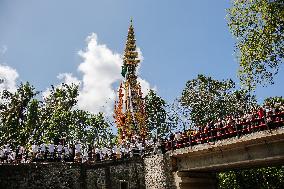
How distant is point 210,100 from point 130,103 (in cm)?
1586

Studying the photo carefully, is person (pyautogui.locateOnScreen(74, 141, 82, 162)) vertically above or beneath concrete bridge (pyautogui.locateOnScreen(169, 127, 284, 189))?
above

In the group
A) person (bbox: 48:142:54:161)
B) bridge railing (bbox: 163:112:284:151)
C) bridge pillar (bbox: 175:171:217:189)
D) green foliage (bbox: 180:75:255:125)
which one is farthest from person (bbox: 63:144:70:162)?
A: green foliage (bbox: 180:75:255:125)

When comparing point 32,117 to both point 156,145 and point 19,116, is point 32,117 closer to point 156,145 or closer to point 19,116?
point 19,116

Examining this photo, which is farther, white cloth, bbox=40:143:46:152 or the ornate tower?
the ornate tower

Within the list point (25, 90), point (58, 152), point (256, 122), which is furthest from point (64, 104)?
point (256, 122)

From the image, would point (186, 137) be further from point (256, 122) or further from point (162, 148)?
point (256, 122)

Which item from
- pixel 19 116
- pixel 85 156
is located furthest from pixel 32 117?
pixel 85 156

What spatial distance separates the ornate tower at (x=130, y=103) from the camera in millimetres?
39375

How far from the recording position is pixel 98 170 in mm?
21312

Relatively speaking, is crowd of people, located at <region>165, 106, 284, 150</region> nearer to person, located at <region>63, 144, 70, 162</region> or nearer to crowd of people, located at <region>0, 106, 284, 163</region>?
crowd of people, located at <region>0, 106, 284, 163</region>

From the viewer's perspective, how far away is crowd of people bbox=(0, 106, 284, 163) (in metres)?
15.3

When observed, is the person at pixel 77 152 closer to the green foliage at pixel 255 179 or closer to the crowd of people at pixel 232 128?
the crowd of people at pixel 232 128

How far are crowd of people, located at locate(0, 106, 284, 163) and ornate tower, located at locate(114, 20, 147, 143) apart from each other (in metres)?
14.9

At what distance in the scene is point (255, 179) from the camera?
30.0 metres
